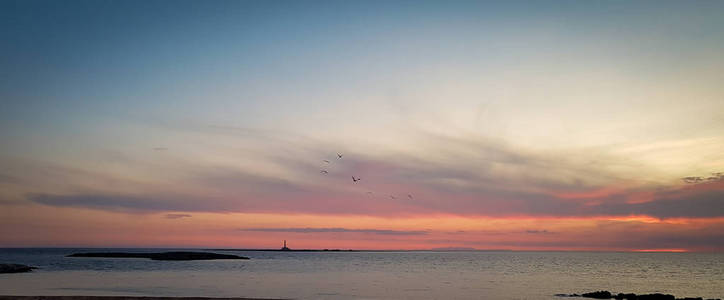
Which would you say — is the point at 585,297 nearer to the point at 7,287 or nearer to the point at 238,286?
the point at 238,286

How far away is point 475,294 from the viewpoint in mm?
53719

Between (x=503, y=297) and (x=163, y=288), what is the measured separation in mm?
35110

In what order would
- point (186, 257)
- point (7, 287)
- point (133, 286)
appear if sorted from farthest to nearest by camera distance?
point (186, 257) → point (133, 286) → point (7, 287)

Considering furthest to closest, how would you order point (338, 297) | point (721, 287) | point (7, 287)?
point (721, 287)
point (7, 287)
point (338, 297)

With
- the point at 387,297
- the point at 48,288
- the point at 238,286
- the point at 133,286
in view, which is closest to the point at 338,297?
the point at 387,297

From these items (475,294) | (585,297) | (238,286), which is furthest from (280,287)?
(585,297)

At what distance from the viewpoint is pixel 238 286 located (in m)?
59.3

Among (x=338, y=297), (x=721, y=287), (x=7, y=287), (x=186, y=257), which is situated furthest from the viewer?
(x=186, y=257)

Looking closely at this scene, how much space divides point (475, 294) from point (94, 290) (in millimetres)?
38307

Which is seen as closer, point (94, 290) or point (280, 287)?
point (94, 290)

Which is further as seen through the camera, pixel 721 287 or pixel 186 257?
pixel 186 257

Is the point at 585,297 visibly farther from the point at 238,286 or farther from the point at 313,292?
the point at 238,286

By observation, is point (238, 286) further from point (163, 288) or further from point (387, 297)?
point (387, 297)

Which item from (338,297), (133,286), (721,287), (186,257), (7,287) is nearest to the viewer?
(338,297)
